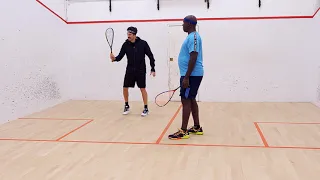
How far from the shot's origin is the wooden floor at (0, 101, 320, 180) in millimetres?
2508

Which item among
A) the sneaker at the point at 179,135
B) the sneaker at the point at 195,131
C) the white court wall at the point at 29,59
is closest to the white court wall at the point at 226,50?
the white court wall at the point at 29,59

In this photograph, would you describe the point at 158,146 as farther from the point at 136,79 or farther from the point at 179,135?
the point at 136,79

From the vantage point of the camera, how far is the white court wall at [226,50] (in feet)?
18.6

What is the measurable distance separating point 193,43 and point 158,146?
2.92 feet

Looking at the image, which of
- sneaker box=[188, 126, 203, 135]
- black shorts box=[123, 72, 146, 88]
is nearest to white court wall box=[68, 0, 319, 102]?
black shorts box=[123, 72, 146, 88]

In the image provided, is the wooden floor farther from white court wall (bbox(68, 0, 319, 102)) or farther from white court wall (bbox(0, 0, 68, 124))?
white court wall (bbox(68, 0, 319, 102))

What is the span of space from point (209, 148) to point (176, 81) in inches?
115

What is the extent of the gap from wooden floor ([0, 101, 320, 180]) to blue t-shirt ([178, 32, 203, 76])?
0.61m

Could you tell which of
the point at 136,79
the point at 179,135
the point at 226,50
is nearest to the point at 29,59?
the point at 136,79

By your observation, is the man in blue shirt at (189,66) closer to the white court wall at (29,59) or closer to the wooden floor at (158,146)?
the wooden floor at (158,146)

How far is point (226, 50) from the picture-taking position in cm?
585

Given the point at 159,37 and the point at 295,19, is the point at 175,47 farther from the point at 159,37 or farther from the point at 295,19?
the point at 295,19

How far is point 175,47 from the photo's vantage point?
5922 millimetres

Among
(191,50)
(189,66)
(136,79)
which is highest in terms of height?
(191,50)
